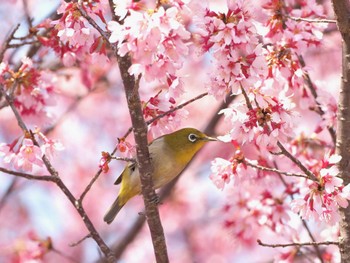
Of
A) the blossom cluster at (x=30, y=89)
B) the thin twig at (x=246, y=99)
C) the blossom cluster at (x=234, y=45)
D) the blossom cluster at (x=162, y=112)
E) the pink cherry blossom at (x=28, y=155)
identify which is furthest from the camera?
the blossom cluster at (x=30, y=89)

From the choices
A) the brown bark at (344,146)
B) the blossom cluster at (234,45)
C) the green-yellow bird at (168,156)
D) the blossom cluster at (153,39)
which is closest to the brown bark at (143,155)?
the blossom cluster at (153,39)

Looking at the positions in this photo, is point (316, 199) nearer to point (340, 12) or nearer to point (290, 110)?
point (290, 110)

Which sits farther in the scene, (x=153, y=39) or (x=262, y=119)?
(x=262, y=119)

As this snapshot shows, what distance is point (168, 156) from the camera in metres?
3.91

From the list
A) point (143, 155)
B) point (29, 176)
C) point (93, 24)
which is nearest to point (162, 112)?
point (143, 155)

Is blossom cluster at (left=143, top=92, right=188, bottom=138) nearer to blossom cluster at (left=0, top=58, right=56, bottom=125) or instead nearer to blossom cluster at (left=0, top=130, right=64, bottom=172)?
blossom cluster at (left=0, top=130, right=64, bottom=172)

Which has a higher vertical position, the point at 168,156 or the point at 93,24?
the point at 93,24

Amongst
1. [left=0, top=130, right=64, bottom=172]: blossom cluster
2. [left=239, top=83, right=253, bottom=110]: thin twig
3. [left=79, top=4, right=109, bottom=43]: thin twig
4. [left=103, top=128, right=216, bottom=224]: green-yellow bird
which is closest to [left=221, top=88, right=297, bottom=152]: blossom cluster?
[left=239, top=83, right=253, bottom=110]: thin twig

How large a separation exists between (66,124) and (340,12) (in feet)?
25.3

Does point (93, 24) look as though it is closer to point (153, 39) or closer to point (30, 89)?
point (153, 39)

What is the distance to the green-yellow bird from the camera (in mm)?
3887

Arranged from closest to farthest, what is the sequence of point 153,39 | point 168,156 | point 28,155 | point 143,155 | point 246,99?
point 153,39, point 246,99, point 143,155, point 28,155, point 168,156

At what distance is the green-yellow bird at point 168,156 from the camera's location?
389cm

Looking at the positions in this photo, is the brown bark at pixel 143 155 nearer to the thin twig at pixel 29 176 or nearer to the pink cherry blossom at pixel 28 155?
the thin twig at pixel 29 176
